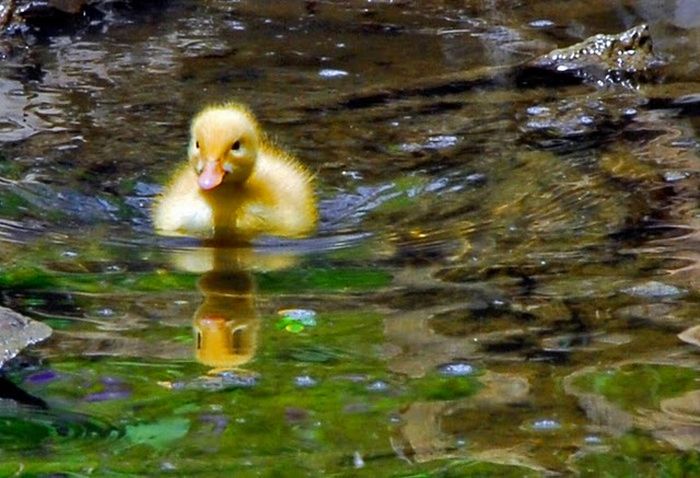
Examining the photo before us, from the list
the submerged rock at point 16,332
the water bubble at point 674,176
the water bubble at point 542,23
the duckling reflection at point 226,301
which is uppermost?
the water bubble at point 542,23

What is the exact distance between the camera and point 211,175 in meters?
5.18

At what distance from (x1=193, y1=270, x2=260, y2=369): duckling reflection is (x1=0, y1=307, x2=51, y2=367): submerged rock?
0.39 meters

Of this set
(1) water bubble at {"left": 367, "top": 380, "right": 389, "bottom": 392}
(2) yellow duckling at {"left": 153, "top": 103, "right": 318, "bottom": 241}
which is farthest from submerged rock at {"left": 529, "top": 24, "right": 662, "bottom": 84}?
(1) water bubble at {"left": 367, "top": 380, "right": 389, "bottom": 392}

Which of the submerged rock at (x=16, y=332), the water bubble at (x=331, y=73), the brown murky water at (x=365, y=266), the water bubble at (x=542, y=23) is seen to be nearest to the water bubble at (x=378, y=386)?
the brown murky water at (x=365, y=266)

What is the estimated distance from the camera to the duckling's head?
A: 5242mm

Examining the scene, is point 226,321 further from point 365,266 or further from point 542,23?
point 542,23

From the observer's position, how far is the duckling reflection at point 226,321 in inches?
149

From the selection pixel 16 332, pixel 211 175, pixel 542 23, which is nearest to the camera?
pixel 16 332

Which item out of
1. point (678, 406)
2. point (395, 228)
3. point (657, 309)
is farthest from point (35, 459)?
point (395, 228)

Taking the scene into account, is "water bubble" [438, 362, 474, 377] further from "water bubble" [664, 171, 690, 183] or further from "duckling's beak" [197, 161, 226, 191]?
"water bubble" [664, 171, 690, 183]

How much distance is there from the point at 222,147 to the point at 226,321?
1.31m

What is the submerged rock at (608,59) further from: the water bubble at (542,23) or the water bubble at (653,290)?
the water bubble at (653,290)

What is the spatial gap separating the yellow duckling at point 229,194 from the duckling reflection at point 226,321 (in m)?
0.59

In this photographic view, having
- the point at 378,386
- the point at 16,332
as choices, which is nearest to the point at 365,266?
the point at 378,386
